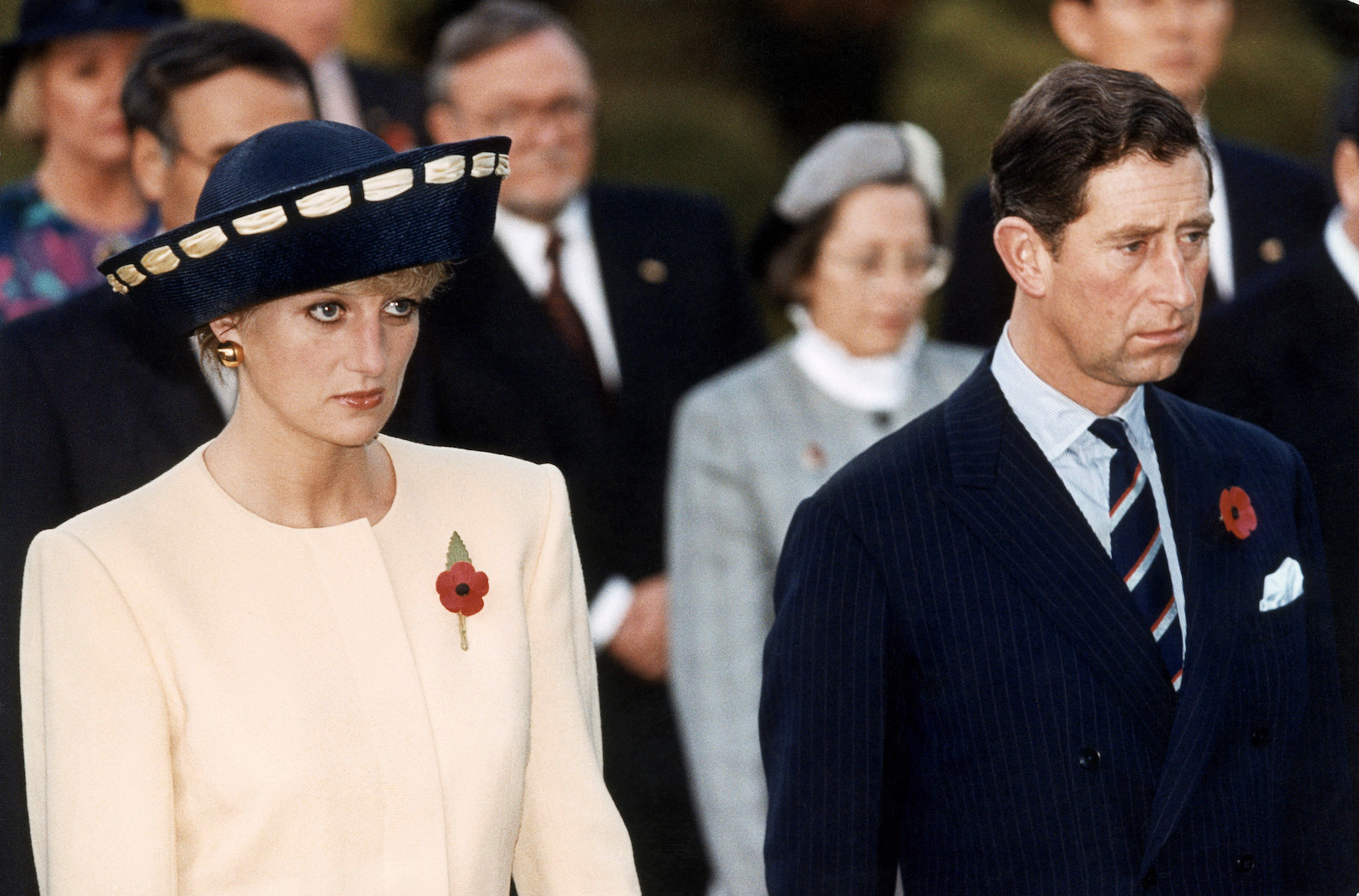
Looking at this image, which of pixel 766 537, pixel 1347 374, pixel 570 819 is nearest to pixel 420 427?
pixel 766 537

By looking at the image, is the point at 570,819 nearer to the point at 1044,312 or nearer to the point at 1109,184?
the point at 1044,312

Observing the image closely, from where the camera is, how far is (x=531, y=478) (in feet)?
8.47

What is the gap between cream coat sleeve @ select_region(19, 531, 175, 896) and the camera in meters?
2.14

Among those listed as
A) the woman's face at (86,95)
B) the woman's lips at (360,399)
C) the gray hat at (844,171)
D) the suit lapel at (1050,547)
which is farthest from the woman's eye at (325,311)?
the gray hat at (844,171)

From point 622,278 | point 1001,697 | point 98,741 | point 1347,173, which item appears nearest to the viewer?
point 98,741

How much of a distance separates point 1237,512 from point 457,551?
1.27 metres

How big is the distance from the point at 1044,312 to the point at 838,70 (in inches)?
58.8

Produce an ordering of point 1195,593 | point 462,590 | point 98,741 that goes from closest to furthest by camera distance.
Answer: point 98,741 < point 462,590 < point 1195,593

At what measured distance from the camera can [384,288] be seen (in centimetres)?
228

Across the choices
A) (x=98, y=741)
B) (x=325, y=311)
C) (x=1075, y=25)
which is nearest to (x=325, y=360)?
(x=325, y=311)

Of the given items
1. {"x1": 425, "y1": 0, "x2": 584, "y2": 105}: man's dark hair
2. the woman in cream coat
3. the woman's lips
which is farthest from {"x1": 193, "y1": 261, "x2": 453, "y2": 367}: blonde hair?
{"x1": 425, "y1": 0, "x2": 584, "y2": 105}: man's dark hair

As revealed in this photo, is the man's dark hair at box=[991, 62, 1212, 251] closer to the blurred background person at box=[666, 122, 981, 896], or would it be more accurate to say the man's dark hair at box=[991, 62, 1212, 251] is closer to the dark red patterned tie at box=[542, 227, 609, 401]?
the blurred background person at box=[666, 122, 981, 896]

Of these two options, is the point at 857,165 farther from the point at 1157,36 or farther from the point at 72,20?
the point at 72,20

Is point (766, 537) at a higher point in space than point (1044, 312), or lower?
lower
